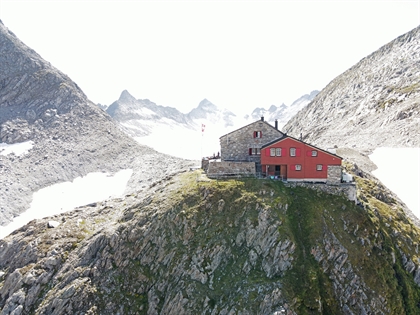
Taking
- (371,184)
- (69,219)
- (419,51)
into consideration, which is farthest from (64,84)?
(419,51)

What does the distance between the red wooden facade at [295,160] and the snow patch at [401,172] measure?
Result: 2903 centimetres

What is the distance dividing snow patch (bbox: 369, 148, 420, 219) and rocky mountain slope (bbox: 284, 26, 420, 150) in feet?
22.3

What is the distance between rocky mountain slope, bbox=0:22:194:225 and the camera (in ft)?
347

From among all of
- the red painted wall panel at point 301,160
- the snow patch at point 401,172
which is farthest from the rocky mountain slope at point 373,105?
the red painted wall panel at point 301,160

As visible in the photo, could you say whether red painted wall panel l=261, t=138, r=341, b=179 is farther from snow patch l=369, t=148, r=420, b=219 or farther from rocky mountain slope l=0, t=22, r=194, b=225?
rocky mountain slope l=0, t=22, r=194, b=225

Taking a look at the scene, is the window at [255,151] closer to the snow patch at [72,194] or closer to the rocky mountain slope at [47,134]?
the snow patch at [72,194]

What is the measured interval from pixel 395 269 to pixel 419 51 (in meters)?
147

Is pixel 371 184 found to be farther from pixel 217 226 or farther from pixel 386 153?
pixel 386 153

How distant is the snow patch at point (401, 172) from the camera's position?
66.9 meters

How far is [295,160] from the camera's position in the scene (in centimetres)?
4650

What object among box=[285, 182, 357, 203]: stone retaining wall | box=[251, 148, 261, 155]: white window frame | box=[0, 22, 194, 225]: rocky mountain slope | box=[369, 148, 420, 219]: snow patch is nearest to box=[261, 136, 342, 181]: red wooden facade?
box=[285, 182, 357, 203]: stone retaining wall

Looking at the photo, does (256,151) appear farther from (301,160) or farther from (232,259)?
(232,259)

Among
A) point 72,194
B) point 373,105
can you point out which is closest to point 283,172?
point 72,194

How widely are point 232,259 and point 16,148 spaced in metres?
113
